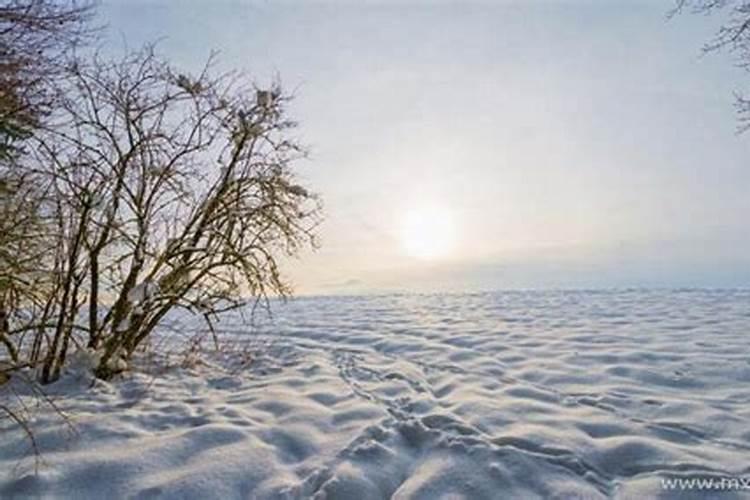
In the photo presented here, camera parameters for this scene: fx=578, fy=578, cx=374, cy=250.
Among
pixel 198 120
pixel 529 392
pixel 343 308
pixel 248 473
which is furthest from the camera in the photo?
pixel 343 308

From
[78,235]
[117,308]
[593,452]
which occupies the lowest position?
[593,452]

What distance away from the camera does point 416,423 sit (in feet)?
14.7

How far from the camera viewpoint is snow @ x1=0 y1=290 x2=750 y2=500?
11.7 feet

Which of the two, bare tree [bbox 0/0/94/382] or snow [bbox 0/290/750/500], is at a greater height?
bare tree [bbox 0/0/94/382]

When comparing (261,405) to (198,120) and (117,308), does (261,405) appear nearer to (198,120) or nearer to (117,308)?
(117,308)

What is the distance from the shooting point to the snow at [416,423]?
3562 mm

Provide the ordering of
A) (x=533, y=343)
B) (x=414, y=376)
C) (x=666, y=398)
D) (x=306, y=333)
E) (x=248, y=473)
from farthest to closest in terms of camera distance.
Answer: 1. (x=306, y=333)
2. (x=533, y=343)
3. (x=414, y=376)
4. (x=666, y=398)
5. (x=248, y=473)

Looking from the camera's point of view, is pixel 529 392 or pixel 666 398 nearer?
pixel 666 398

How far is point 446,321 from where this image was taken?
1055 cm

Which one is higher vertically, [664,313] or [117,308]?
[117,308]

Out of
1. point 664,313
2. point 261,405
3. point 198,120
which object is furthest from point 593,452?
point 664,313

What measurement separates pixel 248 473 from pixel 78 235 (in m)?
3.40

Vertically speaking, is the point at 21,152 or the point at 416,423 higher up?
the point at 21,152

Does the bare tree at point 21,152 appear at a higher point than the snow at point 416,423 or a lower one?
higher
